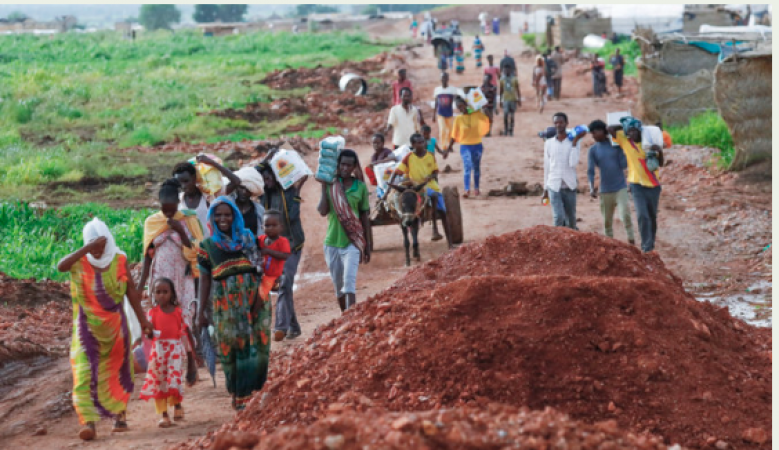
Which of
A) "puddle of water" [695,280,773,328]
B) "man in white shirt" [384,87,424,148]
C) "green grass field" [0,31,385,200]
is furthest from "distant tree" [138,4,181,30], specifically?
"puddle of water" [695,280,773,328]

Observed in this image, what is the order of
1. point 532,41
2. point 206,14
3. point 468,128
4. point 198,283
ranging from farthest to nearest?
point 206,14 < point 532,41 < point 468,128 < point 198,283

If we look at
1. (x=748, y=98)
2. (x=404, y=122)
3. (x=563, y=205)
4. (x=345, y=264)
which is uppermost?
Result: (x=404, y=122)

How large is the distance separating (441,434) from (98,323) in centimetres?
337

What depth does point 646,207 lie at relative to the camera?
11.2m

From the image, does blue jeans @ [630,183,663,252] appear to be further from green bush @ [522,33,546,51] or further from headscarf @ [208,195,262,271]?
green bush @ [522,33,546,51]


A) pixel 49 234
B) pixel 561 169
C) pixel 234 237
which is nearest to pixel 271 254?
pixel 234 237

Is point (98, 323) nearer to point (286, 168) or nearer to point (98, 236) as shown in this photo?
point (98, 236)

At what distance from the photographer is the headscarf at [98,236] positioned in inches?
258

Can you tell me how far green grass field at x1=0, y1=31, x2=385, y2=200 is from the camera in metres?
19.8

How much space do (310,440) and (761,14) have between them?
54208 mm

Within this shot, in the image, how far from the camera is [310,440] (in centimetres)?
415

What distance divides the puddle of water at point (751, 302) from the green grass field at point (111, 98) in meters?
11.6

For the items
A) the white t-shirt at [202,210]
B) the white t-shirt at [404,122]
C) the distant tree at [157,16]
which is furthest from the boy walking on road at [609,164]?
the distant tree at [157,16]

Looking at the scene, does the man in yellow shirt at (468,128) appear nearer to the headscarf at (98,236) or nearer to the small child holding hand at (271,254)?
the small child holding hand at (271,254)
